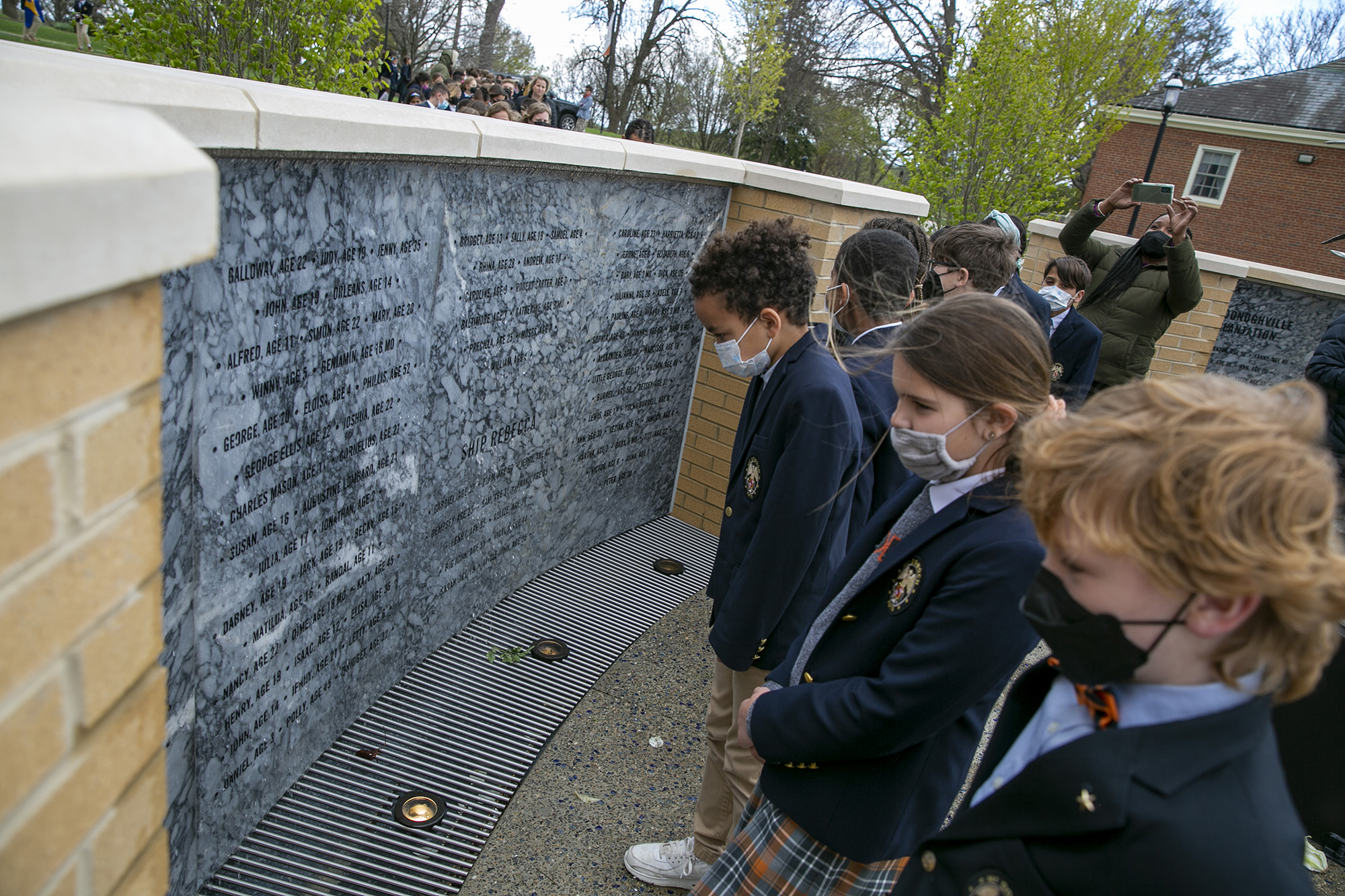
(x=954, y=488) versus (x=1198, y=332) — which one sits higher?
(x=954, y=488)

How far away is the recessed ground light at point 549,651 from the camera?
4098 mm

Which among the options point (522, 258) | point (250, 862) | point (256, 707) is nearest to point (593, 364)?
point (522, 258)

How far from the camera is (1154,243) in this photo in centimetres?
596

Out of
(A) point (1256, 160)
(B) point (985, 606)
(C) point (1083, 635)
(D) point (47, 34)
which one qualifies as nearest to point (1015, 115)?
(B) point (985, 606)

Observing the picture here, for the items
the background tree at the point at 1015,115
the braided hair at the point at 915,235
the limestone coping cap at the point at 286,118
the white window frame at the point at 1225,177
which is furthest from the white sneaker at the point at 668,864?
the white window frame at the point at 1225,177

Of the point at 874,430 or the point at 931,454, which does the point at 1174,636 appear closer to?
the point at 931,454

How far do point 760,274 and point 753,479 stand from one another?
680 mm

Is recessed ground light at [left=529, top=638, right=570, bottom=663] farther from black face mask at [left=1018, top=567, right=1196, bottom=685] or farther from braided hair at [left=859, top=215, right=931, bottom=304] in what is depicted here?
black face mask at [left=1018, top=567, right=1196, bottom=685]

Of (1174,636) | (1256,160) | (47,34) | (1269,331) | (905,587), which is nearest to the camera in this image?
(1174,636)

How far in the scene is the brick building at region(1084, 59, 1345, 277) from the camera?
28.7 meters

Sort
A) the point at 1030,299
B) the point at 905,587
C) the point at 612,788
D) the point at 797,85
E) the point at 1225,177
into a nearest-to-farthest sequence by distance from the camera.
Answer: the point at 905,587 < the point at 612,788 < the point at 1030,299 < the point at 1225,177 < the point at 797,85

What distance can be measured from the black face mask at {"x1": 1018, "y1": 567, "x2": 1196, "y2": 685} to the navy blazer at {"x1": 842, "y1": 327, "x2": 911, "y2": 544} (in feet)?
4.40

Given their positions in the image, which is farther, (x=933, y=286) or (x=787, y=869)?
(x=933, y=286)

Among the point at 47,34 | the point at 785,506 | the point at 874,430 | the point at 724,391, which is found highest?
the point at 47,34
